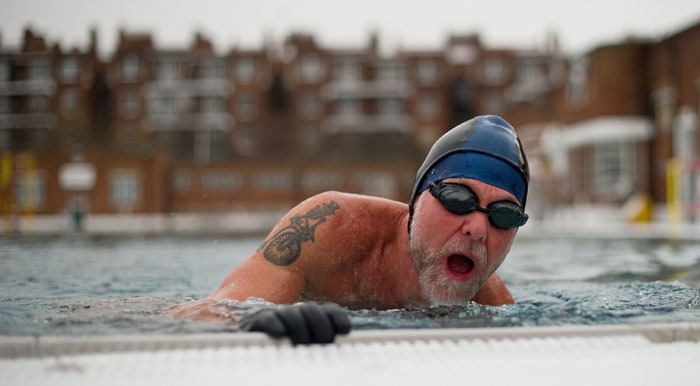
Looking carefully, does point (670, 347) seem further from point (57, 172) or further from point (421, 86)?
point (421, 86)

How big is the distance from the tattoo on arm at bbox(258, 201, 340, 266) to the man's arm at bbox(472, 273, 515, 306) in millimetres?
737

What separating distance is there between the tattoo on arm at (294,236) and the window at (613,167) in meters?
23.7

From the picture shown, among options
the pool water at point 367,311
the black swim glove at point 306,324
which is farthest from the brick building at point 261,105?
the black swim glove at point 306,324

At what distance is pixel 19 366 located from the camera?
147cm

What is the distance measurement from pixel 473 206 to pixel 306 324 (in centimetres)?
98

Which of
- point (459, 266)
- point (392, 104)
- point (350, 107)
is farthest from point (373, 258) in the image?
point (392, 104)

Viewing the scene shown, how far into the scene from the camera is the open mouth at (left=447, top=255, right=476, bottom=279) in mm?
2555

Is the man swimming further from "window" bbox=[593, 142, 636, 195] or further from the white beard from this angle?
"window" bbox=[593, 142, 636, 195]

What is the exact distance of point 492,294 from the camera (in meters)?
3.13

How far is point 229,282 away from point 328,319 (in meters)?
1.03

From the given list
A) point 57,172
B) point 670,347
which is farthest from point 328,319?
point 57,172

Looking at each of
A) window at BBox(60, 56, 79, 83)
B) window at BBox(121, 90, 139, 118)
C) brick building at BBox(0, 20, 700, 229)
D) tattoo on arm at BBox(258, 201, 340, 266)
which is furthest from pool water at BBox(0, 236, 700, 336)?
window at BBox(60, 56, 79, 83)

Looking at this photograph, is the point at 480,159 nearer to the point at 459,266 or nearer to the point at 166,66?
the point at 459,266

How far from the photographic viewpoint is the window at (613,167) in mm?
25109
